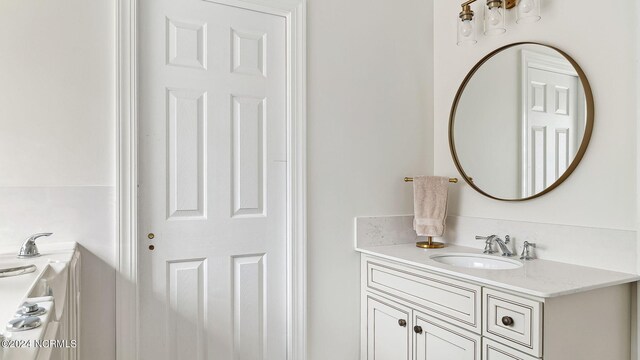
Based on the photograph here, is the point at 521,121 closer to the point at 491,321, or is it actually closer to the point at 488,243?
the point at 488,243

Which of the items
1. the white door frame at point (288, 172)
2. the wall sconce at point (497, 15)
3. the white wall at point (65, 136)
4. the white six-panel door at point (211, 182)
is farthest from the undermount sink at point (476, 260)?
the white wall at point (65, 136)

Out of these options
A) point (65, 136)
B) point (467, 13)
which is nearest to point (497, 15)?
point (467, 13)

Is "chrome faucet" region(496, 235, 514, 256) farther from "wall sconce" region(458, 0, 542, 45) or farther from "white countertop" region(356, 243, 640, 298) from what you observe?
"wall sconce" region(458, 0, 542, 45)

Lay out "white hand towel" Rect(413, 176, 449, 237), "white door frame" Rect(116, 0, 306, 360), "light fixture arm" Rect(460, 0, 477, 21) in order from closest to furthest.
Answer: "white door frame" Rect(116, 0, 306, 360), "light fixture arm" Rect(460, 0, 477, 21), "white hand towel" Rect(413, 176, 449, 237)

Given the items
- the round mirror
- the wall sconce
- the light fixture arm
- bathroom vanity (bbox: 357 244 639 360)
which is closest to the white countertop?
bathroom vanity (bbox: 357 244 639 360)

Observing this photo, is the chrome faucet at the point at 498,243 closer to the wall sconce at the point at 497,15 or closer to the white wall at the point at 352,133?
the white wall at the point at 352,133

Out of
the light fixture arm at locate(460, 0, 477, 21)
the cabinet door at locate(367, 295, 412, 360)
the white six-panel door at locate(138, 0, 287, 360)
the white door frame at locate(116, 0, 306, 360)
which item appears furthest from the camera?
the light fixture arm at locate(460, 0, 477, 21)

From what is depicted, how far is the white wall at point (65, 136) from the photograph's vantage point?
159 centimetres

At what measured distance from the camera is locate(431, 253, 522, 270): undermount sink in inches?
76.8

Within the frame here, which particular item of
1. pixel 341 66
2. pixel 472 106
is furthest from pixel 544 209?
pixel 341 66

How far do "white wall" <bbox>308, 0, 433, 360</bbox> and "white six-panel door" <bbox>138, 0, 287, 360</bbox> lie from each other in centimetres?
18

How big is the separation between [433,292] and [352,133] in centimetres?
93

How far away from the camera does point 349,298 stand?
90.2 inches

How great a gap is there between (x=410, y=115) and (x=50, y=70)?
5.85 ft
